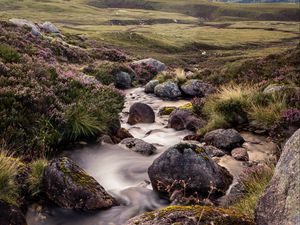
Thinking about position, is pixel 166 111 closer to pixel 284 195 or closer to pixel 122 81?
pixel 122 81

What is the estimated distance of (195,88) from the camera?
2770 centimetres

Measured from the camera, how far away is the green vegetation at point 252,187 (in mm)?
7353

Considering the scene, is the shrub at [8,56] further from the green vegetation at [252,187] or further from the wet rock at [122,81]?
the wet rock at [122,81]

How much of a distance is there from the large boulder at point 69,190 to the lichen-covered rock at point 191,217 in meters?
3.11

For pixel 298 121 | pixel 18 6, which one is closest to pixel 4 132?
pixel 298 121

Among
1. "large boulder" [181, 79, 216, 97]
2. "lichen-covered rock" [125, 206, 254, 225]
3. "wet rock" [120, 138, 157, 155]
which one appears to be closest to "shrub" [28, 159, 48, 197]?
"lichen-covered rock" [125, 206, 254, 225]

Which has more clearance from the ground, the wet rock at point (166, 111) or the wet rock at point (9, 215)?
the wet rock at point (9, 215)

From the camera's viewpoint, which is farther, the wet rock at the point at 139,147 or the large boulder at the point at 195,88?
the large boulder at the point at 195,88

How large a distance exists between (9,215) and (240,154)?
8237 mm

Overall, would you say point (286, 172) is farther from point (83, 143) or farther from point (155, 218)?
point (83, 143)

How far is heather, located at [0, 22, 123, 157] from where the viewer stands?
1192 cm

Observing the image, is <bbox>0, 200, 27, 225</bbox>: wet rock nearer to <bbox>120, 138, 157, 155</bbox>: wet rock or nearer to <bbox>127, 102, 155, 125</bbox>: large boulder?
<bbox>120, 138, 157, 155</bbox>: wet rock

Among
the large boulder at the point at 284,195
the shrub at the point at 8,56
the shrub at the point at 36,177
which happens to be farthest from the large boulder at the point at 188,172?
the shrub at the point at 8,56

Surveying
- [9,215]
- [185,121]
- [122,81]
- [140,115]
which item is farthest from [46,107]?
[122,81]
